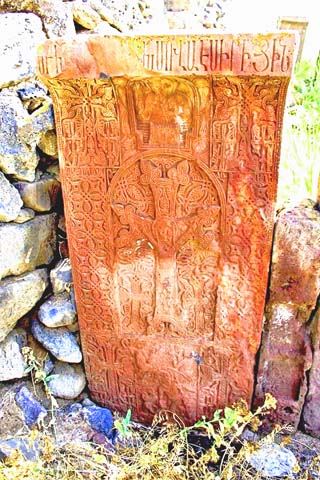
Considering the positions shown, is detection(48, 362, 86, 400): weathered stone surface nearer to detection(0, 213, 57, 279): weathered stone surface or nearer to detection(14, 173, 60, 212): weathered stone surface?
detection(0, 213, 57, 279): weathered stone surface

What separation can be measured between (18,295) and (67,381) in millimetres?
467

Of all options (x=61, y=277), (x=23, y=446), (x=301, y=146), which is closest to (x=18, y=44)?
(x=61, y=277)

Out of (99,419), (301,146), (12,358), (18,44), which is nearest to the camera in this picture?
(18,44)

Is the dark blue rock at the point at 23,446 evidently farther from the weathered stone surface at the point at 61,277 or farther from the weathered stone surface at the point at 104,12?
the weathered stone surface at the point at 104,12

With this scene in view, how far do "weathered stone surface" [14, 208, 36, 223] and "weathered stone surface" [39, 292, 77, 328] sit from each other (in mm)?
362

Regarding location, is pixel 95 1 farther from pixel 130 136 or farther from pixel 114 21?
pixel 130 136

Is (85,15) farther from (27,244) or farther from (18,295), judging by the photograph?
(18,295)

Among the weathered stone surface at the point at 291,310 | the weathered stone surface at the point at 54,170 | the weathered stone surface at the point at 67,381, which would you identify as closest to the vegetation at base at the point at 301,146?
the weathered stone surface at the point at 291,310

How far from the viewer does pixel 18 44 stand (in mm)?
1431

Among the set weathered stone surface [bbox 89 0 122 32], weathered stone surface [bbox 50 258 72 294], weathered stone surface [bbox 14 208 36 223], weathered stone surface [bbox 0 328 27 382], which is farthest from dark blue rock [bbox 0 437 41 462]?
weathered stone surface [bbox 89 0 122 32]

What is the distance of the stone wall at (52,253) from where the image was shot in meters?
1.47

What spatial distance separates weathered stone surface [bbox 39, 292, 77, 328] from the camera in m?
1.71

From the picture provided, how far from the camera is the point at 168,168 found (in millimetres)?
1432

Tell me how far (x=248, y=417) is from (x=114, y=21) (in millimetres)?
1540
